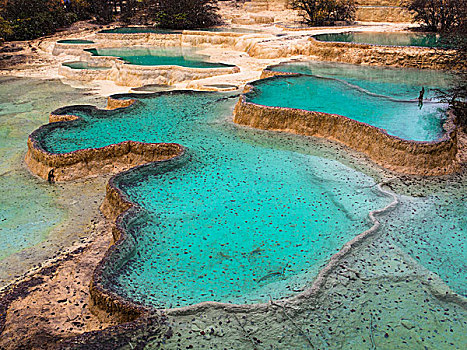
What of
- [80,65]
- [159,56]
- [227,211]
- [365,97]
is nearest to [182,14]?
[159,56]

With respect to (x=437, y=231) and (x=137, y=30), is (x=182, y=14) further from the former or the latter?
(x=437, y=231)

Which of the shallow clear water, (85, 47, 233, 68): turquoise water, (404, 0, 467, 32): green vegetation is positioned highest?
(404, 0, 467, 32): green vegetation

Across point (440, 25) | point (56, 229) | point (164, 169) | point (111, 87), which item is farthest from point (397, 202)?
point (440, 25)

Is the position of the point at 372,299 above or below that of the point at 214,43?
below

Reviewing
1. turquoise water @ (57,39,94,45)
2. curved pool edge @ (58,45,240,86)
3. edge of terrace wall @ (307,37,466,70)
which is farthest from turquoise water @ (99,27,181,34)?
edge of terrace wall @ (307,37,466,70)

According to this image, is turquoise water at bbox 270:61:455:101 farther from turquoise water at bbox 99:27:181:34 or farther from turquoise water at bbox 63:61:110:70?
turquoise water at bbox 99:27:181:34

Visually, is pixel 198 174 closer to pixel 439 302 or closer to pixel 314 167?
pixel 314 167
